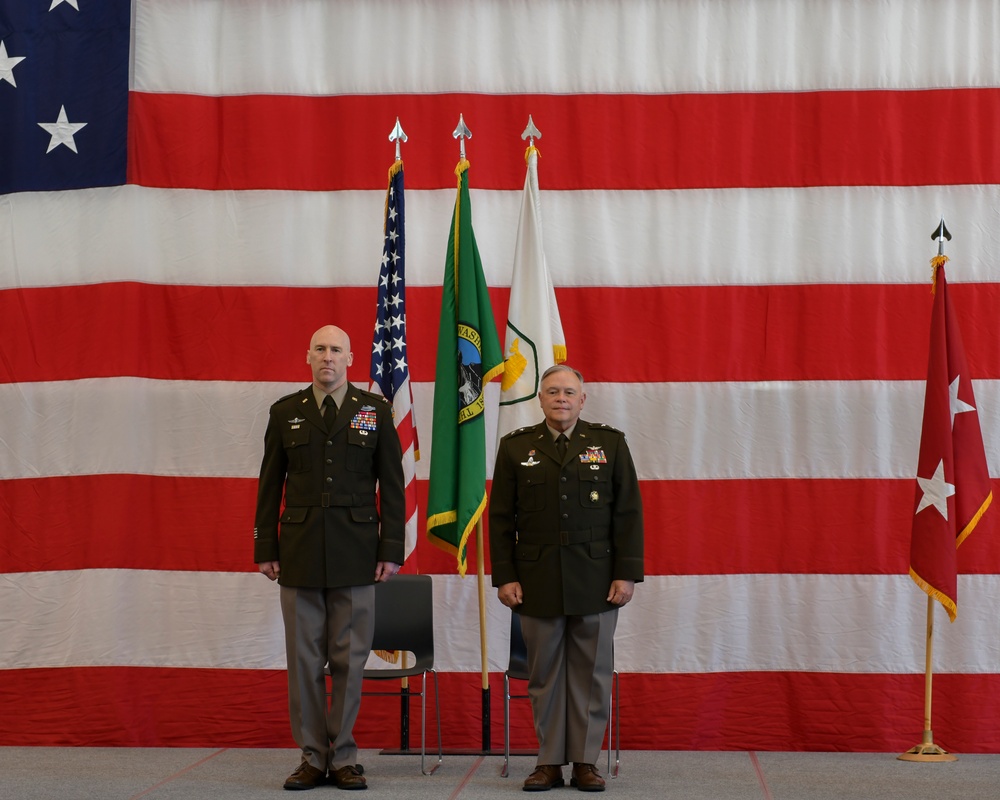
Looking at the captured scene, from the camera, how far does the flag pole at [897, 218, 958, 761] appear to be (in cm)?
423

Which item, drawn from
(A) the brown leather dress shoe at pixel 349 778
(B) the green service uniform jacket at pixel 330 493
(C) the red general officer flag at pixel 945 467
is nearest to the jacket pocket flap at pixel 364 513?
(B) the green service uniform jacket at pixel 330 493

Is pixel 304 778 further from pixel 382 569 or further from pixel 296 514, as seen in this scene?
pixel 296 514

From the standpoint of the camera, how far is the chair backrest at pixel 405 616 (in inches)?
169

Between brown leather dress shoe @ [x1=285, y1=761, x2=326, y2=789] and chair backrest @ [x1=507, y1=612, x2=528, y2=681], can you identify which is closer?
brown leather dress shoe @ [x1=285, y1=761, x2=326, y2=789]

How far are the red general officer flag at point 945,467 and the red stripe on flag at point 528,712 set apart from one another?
508 mm

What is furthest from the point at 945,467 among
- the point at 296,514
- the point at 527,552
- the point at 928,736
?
the point at 296,514

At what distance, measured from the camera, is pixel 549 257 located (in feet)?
15.6

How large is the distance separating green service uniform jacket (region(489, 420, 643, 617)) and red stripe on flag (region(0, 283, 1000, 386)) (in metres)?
0.97

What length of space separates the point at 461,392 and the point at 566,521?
0.77 m

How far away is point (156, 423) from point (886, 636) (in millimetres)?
3005

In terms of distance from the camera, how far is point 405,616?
14.2 feet

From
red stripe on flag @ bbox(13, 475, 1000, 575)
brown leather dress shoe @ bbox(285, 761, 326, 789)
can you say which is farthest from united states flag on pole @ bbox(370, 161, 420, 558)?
brown leather dress shoe @ bbox(285, 761, 326, 789)

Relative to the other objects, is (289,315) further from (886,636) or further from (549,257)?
(886,636)

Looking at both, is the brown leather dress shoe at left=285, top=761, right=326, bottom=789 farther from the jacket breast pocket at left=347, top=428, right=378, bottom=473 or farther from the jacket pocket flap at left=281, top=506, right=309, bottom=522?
the jacket breast pocket at left=347, top=428, right=378, bottom=473
